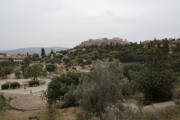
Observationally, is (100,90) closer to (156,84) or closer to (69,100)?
(156,84)

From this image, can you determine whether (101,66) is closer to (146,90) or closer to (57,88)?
(146,90)

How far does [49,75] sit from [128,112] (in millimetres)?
43434

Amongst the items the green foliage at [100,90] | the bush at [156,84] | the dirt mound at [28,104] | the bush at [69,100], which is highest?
the green foliage at [100,90]

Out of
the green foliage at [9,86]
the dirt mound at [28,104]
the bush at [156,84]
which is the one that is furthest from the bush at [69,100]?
the green foliage at [9,86]

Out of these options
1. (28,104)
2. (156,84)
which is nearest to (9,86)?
(28,104)

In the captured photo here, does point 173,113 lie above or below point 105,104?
below

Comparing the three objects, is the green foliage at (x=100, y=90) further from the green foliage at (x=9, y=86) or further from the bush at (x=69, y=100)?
the green foliage at (x=9, y=86)

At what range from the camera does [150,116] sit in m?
8.14

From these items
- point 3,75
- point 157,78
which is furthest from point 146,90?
point 3,75

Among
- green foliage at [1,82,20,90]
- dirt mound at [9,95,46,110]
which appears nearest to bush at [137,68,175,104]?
dirt mound at [9,95,46,110]

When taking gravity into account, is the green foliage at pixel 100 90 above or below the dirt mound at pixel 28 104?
above

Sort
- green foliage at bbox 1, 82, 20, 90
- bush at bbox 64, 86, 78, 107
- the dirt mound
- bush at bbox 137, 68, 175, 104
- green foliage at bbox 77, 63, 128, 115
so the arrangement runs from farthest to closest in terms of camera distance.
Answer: green foliage at bbox 1, 82, 20, 90
the dirt mound
bush at bbox 64, 86, 78, 107
bush at bbox 137, 68, 175, 104
green foliage at bbox 77, 63, 128, 115

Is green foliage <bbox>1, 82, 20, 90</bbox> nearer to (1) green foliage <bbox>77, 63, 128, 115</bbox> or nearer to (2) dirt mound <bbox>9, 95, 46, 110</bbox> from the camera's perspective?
(2) dirt mound <bbox>9, 95, 46, 110</bbox>

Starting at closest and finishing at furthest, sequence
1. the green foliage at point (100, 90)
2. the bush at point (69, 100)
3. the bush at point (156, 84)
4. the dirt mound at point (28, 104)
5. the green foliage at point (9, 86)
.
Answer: the green foliage at point (100, 90)
the bush at point (156, 84)
the bush at point (69, 100)
the dirt mound at point (28, 104)
the green foliage at point (9, 86)
